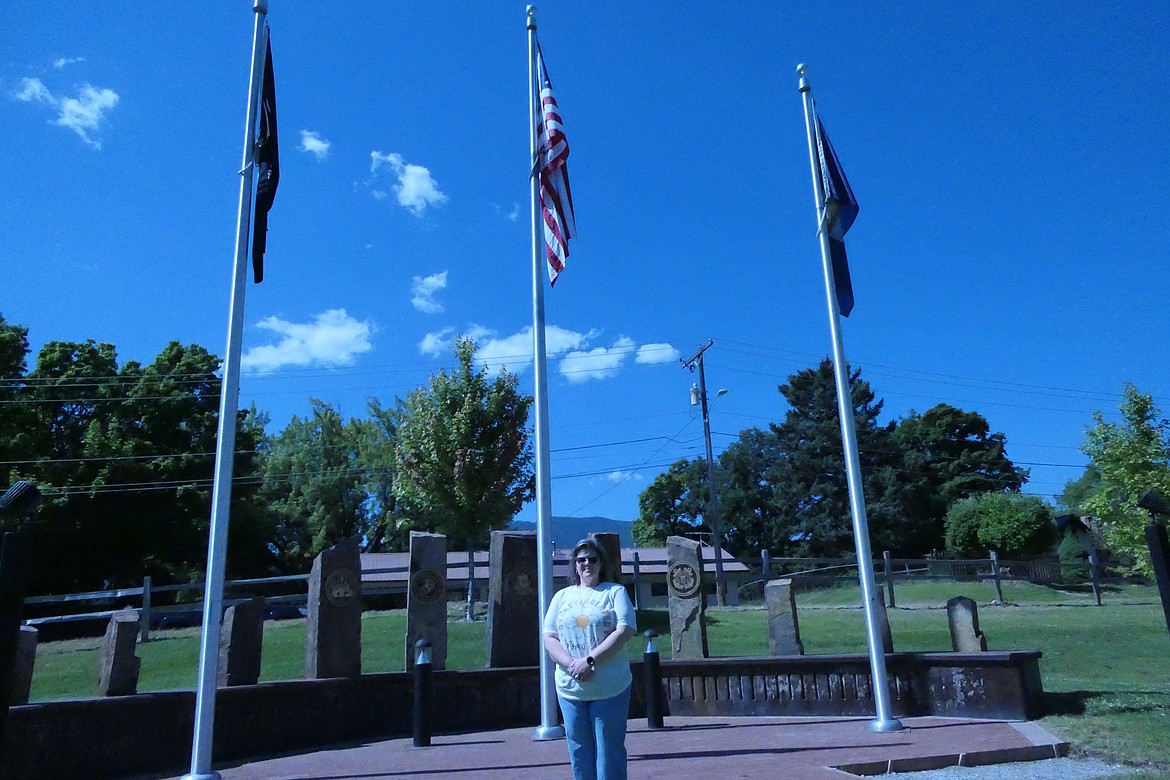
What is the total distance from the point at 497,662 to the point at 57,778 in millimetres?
4747

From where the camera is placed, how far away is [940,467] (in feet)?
179

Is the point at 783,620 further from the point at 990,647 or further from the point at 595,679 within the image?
the point at 595,679

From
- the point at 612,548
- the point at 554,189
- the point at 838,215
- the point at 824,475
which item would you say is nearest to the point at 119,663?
the point at 612,548

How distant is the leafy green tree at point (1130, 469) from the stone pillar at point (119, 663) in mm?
22975

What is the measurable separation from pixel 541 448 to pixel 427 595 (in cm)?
320

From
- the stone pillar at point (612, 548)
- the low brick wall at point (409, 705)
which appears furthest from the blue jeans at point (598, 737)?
the stone pillar at point (612, 548)

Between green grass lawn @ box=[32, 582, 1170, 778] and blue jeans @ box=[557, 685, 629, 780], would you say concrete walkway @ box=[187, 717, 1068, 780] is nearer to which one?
green grass lawn @ box=[32, 582, 1170, 778]

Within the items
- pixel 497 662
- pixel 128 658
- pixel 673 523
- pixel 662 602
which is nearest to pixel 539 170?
pixel 497 662

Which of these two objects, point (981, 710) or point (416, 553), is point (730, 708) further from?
point (416, 553)

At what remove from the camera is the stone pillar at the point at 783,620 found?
35.4ft

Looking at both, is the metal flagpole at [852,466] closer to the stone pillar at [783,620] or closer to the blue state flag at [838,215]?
the blue state flag at [838,215]

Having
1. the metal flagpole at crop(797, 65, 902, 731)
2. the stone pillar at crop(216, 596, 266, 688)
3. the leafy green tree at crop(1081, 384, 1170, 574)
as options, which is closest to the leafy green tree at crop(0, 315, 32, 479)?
the stone pillar at crop(216, 596, 266, 688)

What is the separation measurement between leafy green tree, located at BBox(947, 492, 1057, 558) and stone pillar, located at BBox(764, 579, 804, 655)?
92.0ft

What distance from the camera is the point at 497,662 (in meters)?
10.5
